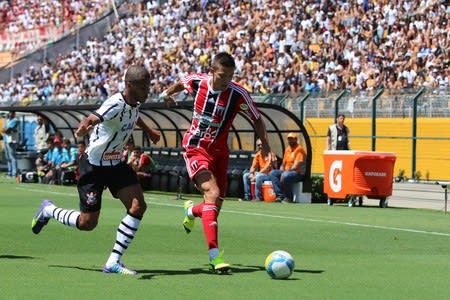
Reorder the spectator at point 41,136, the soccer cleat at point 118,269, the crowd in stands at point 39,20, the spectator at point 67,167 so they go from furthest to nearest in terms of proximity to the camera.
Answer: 1. the crowd in stands at point 39,20
2. the spectator at point 41,136
3. the spectator at point 67,167
4. the soccer cleat at point 118,269

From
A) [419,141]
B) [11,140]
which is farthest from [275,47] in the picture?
[419,141]

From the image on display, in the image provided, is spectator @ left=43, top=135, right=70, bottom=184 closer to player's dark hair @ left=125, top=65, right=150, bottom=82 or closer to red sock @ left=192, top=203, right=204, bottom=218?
red sock @ left=192, top=203, right=204, bottom=218

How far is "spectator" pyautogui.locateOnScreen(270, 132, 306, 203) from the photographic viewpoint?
25250mm

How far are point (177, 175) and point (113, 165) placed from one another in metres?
18.0

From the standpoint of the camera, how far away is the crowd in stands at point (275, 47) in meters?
33.5

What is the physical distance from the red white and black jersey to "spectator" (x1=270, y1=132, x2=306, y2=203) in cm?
1372

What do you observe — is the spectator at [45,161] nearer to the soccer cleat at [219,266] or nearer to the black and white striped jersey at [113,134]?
the black and white striped jersey at [113,134]

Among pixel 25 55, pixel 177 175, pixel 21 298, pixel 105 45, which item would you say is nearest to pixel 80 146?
pixel 177 175

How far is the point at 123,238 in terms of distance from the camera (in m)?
10.6

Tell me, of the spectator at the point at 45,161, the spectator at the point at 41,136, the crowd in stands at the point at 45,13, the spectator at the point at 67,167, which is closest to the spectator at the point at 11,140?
the spectator at the point at 41,136

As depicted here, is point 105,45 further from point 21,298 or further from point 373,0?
point 21,298

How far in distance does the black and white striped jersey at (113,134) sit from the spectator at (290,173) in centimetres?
1457

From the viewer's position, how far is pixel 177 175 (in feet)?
94.7

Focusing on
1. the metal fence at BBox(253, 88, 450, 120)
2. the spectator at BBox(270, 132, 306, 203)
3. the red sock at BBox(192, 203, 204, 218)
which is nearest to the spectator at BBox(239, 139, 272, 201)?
the spectator at BBox(270, 132, 306, 203)
